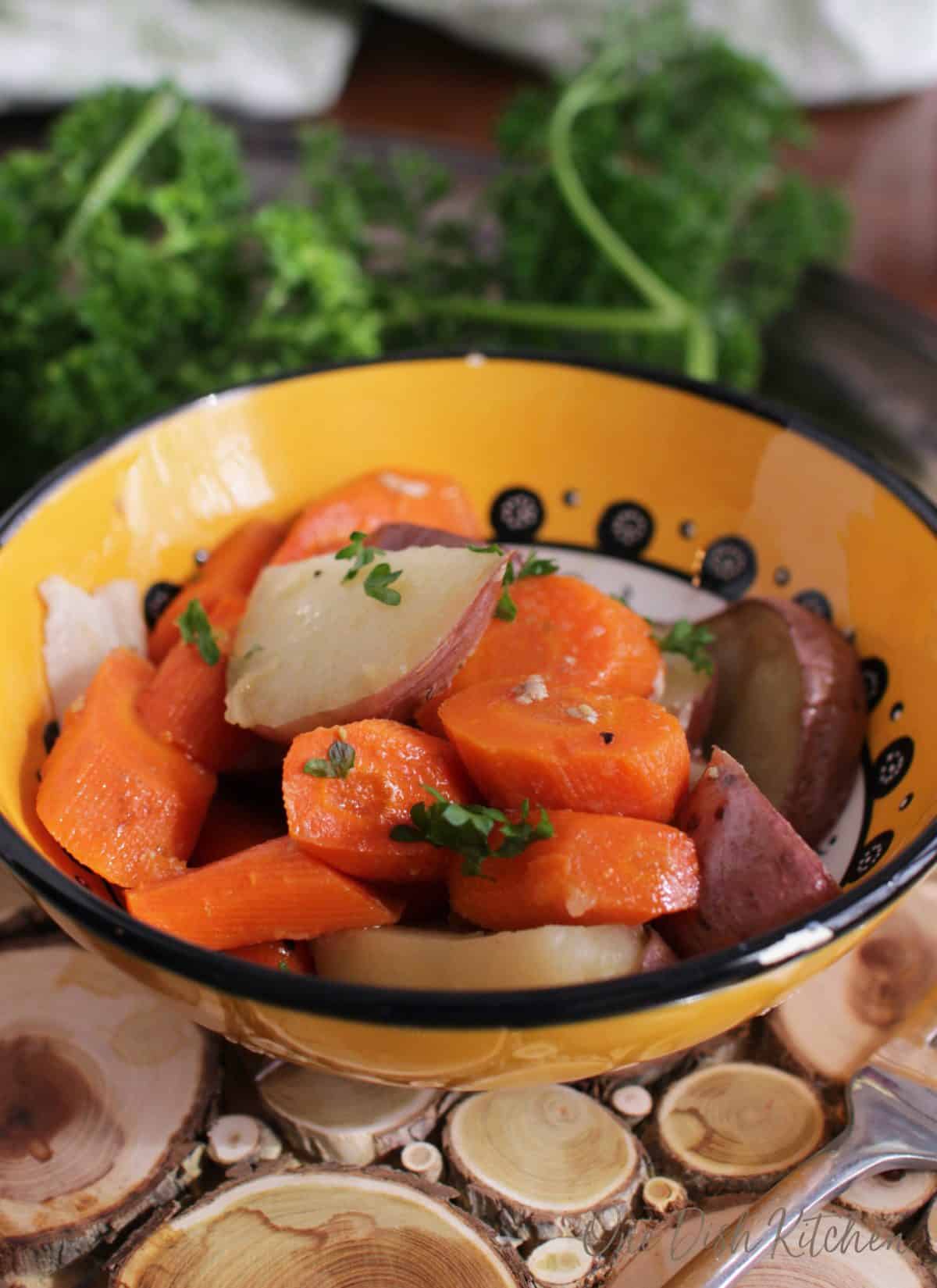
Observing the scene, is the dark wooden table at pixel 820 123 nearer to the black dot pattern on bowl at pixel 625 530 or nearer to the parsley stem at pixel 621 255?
the parsley stem at pixel 621 255

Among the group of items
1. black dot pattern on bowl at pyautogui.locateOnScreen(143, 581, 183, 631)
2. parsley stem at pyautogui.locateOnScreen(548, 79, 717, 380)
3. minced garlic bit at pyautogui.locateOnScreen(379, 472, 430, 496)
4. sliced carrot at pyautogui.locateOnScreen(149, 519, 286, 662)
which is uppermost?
parsley stem at pyautogui.locateOnScreen(548, 79, 717, 380)

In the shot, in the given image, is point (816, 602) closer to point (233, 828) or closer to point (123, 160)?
point (233, 828)

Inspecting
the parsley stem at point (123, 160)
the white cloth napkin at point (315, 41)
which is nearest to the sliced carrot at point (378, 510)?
the parsley stem at point (123, 160)

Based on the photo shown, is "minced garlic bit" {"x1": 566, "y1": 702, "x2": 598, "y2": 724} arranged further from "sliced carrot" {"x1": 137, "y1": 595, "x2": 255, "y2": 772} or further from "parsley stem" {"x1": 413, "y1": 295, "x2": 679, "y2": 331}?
"parsley stem" {"x1": 413, "y1": 295, "x2": 679, "y2": 331}

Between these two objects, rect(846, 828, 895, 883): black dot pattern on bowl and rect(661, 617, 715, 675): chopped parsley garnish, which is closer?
rect(846, 828, 895, 883): black dot pattern on bowl

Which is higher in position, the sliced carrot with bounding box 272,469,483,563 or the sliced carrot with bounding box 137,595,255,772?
the sliced carrot with bounding box 272,469,483,563

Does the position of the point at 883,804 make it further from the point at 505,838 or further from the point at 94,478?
the point at 94,478

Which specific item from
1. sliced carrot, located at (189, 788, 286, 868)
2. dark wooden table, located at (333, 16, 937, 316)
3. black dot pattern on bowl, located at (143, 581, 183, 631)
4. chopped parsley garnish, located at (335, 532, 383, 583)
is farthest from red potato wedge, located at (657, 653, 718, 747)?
dark wooden table, located at (333, 16, 937, 316)
